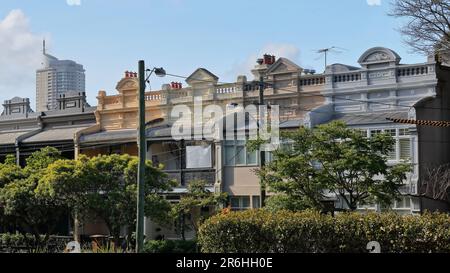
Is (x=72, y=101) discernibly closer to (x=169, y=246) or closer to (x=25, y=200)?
(x=25, y=200)

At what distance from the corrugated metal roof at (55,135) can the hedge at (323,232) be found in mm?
23628

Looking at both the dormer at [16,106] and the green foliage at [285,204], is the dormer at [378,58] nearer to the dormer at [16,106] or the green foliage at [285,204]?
the green foliage at [285,204]

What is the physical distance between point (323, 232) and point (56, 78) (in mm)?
39411

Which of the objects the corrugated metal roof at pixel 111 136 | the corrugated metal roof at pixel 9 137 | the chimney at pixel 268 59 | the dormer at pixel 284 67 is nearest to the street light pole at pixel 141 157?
the dormer at pixel 284 67

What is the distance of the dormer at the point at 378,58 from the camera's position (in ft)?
110

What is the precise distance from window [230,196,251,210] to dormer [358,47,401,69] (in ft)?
28.5

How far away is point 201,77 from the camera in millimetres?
40250

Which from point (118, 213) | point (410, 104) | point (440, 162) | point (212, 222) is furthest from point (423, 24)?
point (118, 213)

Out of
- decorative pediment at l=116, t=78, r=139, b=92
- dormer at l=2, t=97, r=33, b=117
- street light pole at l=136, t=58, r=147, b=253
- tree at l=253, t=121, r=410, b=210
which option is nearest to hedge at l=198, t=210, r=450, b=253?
street light pole at l=136, t=58, r=147, b=253

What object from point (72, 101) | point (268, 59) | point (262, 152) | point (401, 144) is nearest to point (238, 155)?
point (268, 59)

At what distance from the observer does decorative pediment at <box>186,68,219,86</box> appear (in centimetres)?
3959

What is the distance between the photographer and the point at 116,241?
32875 mm
